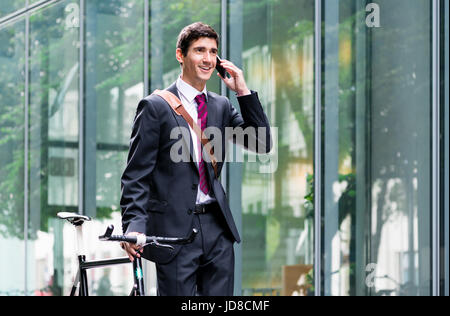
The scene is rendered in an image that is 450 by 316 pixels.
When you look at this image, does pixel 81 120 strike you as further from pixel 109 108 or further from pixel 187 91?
pixel 187 91

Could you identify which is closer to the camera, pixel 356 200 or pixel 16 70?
pixel 356 200

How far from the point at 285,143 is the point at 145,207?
4298 millimetres

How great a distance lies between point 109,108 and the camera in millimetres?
10047

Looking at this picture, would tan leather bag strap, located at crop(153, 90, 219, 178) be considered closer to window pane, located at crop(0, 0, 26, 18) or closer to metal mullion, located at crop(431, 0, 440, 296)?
metal mullion, located at crop(431, 0, 440, 296)

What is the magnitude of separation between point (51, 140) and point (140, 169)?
25.0 feet

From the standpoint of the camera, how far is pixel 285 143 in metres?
7.79

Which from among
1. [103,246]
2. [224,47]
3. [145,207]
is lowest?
[103,246]

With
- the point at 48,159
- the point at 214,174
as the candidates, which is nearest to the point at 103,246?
the point at 48,159

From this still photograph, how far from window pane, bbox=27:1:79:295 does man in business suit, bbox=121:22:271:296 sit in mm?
6932

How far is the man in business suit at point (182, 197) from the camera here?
361 cm

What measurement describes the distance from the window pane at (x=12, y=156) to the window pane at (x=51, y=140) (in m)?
0.26

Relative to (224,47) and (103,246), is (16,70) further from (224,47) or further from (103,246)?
(224,47)

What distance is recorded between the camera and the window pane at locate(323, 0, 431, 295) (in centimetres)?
727

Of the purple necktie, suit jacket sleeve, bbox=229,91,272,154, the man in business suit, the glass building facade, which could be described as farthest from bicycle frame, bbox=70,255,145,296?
the glass building facade
